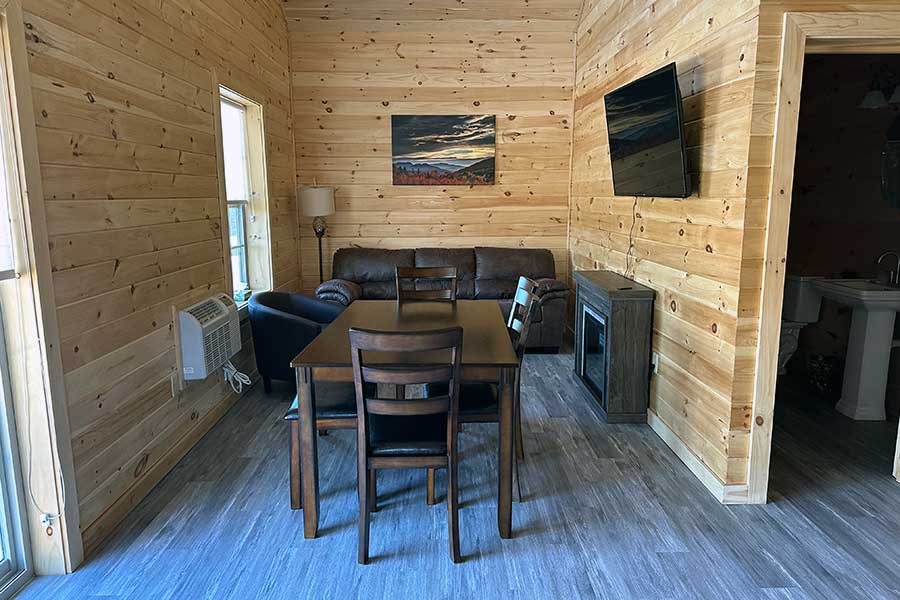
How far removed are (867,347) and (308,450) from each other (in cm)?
343

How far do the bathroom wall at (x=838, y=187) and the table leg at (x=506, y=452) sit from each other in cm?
330

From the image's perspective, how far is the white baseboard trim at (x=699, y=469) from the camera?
2.76 metres

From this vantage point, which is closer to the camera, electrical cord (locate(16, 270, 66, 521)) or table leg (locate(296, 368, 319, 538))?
electrical cord (locate(16, 270, 66, 521))

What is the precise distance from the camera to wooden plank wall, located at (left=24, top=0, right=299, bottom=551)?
88.8 inches

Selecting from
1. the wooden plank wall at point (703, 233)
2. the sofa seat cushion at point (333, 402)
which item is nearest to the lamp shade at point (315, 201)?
the wooden plank wall at point (703, 233)

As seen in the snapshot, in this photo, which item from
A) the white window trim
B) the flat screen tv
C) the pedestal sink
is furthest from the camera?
the white window trim

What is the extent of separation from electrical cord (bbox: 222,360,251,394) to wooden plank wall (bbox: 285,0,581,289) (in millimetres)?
2284

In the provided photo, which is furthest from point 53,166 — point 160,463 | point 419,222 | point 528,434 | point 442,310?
point 419,222

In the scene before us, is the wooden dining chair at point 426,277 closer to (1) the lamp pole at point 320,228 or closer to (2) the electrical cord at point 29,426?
(2) the electrical cord at point 29,426

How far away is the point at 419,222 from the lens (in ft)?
20.2

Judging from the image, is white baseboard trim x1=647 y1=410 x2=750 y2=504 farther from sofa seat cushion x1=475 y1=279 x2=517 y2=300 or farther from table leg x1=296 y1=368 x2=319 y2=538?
sofa seat cushion x1=475 y1=279 x2=517 y2=300

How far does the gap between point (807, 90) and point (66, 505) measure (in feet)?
18.2

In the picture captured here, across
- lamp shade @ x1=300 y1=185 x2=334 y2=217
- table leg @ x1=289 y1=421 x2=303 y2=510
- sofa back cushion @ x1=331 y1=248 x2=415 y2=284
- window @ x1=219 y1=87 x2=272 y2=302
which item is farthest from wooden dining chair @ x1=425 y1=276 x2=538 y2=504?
lamp shade @ x1=300 y1=185 x2=334 y2=217

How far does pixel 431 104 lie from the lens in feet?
19.6
